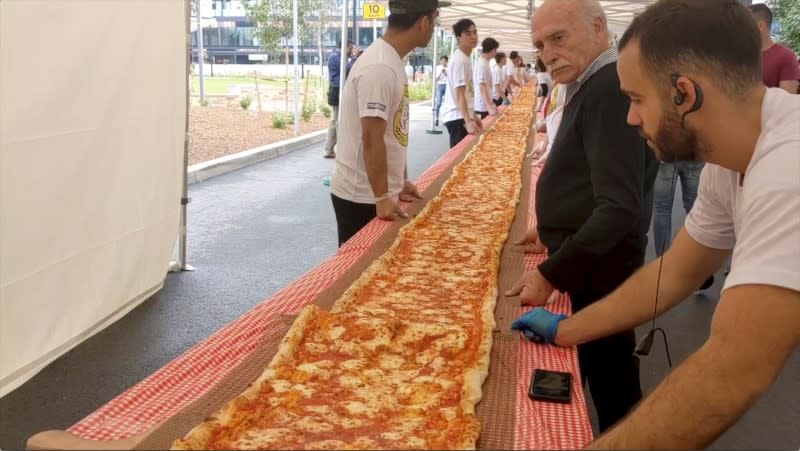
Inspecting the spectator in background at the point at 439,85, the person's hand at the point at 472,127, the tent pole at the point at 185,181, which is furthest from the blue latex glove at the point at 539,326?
the spectator in background at the point at 439,85

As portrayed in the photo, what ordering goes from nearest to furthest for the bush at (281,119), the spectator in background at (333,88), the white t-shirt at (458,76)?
the white t-shirt at (458,76) < the spectator in background at (333,88) < the bush at (281,119)

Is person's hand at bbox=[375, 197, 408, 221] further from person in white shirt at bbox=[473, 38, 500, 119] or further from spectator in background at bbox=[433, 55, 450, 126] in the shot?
spectator in background at bbox=[433, 55, 450, 126]

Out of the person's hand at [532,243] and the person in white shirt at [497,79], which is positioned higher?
the person in white shirt at [497,79]

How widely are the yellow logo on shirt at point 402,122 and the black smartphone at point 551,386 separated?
1.84 m

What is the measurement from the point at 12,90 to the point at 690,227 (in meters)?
2.66

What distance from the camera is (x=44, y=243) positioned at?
330 centimetres

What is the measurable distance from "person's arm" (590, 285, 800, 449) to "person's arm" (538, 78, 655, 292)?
84 cm

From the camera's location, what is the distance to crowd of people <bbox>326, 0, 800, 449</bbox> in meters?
1.14

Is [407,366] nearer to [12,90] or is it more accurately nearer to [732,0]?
[732,0]

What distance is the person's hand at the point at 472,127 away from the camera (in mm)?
7270

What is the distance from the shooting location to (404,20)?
3.24 meters

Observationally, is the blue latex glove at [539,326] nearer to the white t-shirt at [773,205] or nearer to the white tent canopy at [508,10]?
the white t-shirt at [773,205]

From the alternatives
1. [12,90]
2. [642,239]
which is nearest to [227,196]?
[12,90]

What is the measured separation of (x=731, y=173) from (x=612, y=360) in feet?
3.75
